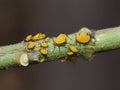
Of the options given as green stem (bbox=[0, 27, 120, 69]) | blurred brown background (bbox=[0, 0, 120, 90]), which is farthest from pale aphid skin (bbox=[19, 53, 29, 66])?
blurred brown background (bbox=[0, 0, 120, 90])

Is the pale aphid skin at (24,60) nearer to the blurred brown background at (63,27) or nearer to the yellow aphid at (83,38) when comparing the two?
the yellow aphid at (83,38)

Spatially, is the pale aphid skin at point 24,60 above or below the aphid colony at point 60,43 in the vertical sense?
below

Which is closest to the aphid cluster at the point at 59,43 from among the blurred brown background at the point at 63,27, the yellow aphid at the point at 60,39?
the yellow aphid at the point at 60,39

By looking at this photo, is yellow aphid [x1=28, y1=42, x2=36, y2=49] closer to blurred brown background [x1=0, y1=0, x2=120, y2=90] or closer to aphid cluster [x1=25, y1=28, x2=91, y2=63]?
aphid cluster [x1=25, y1=28, x2=91, y2=63]

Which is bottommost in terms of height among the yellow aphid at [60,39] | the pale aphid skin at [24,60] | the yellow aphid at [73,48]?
the pale aphid skin at [24,60]

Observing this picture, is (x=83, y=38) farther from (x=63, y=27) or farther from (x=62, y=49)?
(x=63, y=27)

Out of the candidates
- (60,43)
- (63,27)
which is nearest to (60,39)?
(60,43)
